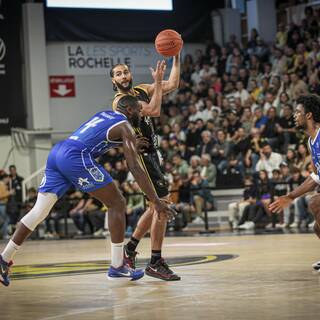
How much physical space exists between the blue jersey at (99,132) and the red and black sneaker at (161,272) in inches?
41.7

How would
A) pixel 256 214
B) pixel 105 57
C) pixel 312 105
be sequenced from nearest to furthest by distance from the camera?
pixel 312 105
pixel 256 214
pixel 105 57

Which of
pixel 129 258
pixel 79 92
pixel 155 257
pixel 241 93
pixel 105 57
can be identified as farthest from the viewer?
pixel 105 57

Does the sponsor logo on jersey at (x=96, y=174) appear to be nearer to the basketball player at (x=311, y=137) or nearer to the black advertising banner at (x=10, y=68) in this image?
the basketball player at (x=311, y=137)

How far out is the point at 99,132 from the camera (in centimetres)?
631

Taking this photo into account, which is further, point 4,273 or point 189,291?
point 4,273

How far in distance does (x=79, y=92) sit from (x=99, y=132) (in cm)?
1522

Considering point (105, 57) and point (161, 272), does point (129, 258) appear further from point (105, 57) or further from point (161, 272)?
point (105, 57)

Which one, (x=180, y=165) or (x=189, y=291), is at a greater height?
(x=180, y=165)

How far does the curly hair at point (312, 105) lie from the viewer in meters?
6.86

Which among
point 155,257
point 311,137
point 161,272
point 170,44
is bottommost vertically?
point 161,272

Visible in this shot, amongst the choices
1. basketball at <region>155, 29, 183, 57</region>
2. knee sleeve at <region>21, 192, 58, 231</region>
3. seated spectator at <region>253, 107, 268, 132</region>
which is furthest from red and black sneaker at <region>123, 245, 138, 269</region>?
seated spectator at <region>253, 107, 268, 132</region>

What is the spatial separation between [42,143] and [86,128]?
1402 centimetres

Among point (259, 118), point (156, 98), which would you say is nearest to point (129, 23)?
point (259, 118)

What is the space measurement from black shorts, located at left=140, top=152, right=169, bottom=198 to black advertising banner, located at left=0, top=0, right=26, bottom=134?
13.5 meters
